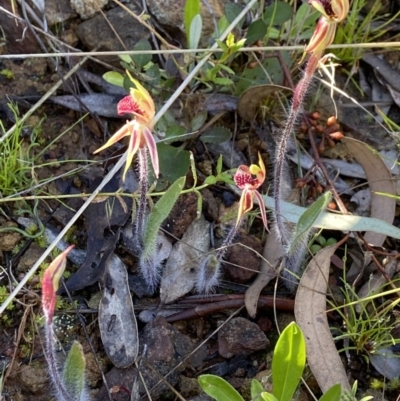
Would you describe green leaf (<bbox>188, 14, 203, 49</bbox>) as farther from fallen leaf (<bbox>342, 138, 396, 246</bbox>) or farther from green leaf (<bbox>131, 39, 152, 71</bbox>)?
fallen leaf (<bbox>342, 138, 396, 246</bbox>)

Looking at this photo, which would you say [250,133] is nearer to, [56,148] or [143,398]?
[56,148]

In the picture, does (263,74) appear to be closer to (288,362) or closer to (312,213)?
(312,213)

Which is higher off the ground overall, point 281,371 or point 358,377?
point 281,371

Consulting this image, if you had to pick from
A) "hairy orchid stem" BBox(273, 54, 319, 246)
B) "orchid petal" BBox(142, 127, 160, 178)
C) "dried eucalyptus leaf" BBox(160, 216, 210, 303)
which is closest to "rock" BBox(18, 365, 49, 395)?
"dried eucalyptus leaf" BBox(160, 216, 210, 303)

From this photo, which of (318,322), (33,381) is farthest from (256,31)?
(33,381)

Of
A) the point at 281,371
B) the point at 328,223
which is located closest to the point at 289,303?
the point at 328,223

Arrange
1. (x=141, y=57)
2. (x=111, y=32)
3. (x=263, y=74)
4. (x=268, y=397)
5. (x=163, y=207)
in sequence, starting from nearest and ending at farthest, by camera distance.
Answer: (x=268, y=397), (x=163, y=207), (x=141, y=57), (x=263, y=74), (x=111, y=32)
